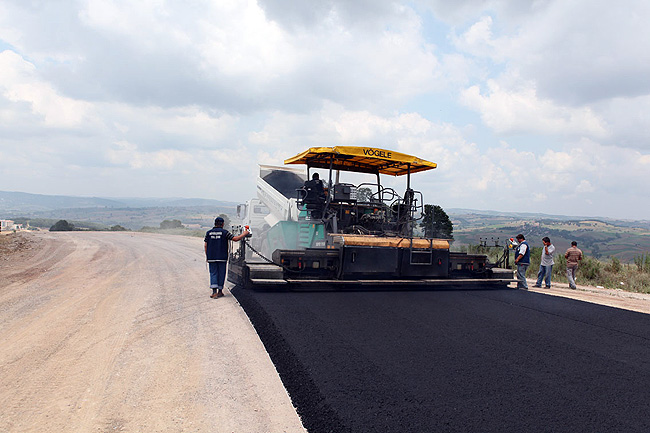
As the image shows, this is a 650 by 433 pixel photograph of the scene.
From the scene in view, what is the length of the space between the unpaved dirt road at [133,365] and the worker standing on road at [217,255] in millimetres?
344

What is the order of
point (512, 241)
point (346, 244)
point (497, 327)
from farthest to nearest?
point (512, 241) < point (346, 244) < point (497, 327)

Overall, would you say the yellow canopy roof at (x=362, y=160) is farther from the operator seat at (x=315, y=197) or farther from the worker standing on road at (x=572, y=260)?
the worker standing on road at (x=572, y=260)

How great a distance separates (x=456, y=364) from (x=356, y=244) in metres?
3.62

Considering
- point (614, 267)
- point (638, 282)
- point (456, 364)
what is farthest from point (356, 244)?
point (614, 267)

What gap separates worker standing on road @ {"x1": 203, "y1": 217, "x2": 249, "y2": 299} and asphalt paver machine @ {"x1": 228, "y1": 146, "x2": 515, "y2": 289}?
1.32 ft

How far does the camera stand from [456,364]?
3936mm

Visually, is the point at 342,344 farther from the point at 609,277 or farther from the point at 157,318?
the point at 609,277

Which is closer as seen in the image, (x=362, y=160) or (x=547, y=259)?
(x=362, y=160)

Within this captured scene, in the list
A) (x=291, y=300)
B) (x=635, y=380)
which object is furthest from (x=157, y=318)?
(x=635, y=380)

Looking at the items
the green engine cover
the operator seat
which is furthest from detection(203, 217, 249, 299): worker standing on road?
the operator seat

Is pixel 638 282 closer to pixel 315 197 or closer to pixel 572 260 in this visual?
pixel 572 260

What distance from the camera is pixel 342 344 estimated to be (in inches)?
175

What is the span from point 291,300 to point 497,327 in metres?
2.89

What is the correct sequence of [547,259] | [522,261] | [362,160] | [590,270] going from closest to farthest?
[362,160], [522,261], [547,259], [590,270]
